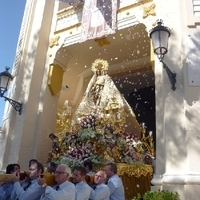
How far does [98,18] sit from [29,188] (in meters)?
5.59

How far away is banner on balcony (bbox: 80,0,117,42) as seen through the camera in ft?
23.5

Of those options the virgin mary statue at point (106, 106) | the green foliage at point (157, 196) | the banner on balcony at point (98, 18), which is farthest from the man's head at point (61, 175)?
the banner on balcony at point (98, 18)

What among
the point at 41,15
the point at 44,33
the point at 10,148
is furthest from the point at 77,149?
the point at 41,15

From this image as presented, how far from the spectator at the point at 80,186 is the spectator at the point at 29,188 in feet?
1.22

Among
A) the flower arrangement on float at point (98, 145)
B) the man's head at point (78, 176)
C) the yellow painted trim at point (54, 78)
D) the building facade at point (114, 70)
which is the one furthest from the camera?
the yellow painted trim at point (54, 78)

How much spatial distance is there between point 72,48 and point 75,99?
270 cm

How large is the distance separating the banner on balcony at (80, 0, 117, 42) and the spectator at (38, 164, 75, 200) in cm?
503

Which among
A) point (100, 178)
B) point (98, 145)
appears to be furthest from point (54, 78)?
point (100, 178)

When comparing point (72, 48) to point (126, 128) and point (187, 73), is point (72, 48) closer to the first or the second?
point (126, 128)

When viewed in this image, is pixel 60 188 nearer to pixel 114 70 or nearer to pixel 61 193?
pixel 61 193

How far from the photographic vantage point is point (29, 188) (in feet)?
9.30

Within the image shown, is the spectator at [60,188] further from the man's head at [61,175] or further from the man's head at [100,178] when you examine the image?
the man's head at [100,178]

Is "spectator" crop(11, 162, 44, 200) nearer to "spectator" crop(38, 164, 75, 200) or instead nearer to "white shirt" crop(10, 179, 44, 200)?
"white shirt" crop(10, 179, 44, 200)

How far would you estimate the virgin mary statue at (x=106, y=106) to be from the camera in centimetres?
605
